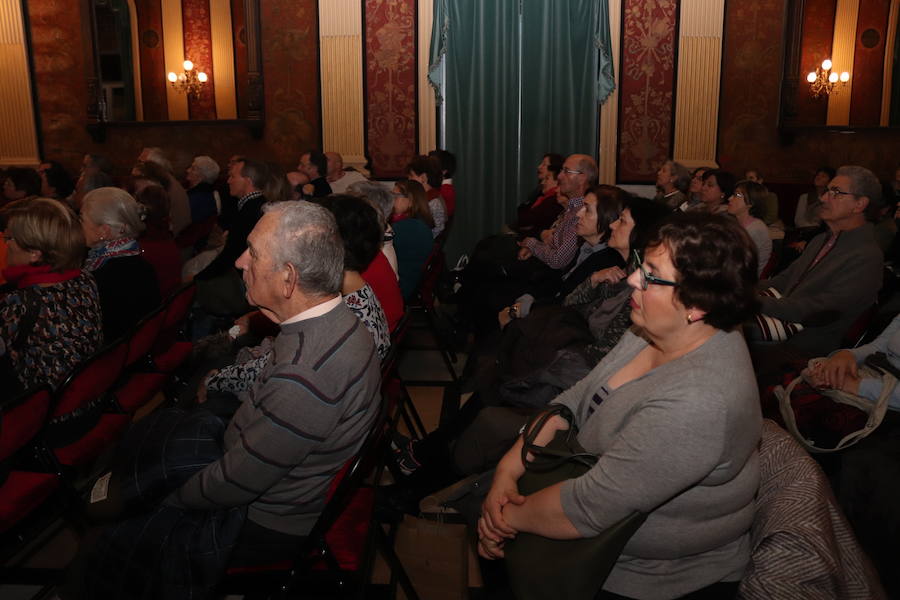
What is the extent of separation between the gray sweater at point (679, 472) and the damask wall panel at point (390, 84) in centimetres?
657

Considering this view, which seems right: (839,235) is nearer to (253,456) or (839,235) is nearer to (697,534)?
(697,534)

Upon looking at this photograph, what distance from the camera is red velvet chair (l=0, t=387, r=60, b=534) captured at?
6.47 ft

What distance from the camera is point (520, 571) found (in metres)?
1.51

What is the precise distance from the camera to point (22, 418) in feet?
6.62

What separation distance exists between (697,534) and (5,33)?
944cm

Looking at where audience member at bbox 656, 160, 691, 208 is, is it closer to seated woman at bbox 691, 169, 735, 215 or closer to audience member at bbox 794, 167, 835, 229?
seated woman at bbox 691, 169, 735, 215

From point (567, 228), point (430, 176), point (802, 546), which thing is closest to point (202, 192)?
point (430, 176)

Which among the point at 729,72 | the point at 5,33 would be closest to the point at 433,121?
the point at 729,72

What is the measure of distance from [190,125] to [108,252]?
224 inches

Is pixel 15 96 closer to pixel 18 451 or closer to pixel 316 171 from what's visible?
pixel 316 171

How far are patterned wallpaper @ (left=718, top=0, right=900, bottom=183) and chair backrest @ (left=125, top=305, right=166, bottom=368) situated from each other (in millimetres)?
6457

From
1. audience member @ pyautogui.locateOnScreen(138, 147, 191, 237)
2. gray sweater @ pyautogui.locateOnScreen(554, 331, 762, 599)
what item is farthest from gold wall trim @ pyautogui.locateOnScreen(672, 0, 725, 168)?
gray sweater @ pyautogui.locateOnScreen(554, 331, 762, 599)

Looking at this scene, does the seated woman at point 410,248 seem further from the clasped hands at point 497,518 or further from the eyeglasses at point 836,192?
the clasped hands at point 497,518

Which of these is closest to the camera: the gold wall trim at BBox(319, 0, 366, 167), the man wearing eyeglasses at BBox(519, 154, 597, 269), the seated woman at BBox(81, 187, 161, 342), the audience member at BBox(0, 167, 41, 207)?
the seated woman at BBox(81, 187, 161, 342)
